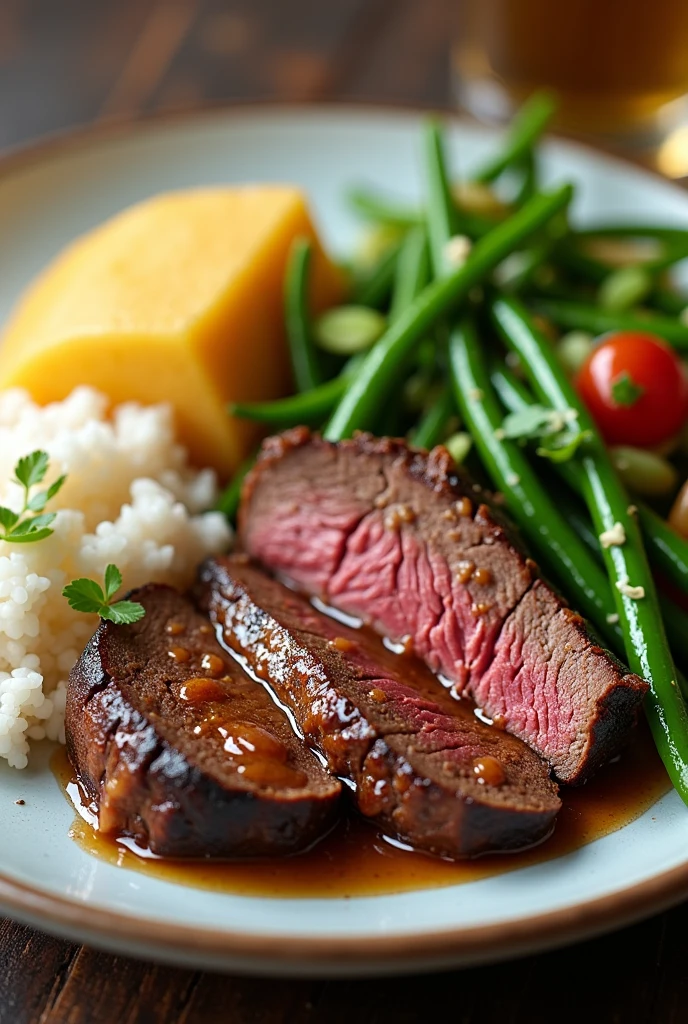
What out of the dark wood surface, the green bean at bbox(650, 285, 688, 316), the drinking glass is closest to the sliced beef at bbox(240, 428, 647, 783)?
the green bean at bbox(650, 285, 688, 316)

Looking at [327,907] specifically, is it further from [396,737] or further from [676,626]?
[676,626]

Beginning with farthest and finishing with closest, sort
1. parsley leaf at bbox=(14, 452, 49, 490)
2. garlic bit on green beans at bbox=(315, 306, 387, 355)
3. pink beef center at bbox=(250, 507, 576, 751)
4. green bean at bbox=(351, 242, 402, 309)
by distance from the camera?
green bean at bbox=(351, 242, 402, 309) < garlic bit on green beans at bbox=(315, 306, 387, 355) < parsley leaf at bbox=(14, 452, 49, 490) < pink beef center at bbox=(250, 507, 576, 751)

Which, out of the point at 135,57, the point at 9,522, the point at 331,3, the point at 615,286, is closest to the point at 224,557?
the point at 9,522

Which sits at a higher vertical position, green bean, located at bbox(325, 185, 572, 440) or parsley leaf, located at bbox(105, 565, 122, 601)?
green bean, located at bbox(325, 185, 572, 440)

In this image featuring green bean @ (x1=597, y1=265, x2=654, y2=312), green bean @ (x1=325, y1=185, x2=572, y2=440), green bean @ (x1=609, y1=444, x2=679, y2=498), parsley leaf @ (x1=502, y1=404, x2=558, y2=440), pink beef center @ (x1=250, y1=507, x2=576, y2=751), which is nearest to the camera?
pink beef center @ (x1=250, y1=507, x2=576, y2=751)

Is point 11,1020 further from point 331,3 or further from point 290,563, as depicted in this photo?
point 331,3

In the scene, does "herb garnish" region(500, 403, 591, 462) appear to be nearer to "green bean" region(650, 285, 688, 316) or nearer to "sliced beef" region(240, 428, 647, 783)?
"sliced beef" region(240, 428, 647, 783)

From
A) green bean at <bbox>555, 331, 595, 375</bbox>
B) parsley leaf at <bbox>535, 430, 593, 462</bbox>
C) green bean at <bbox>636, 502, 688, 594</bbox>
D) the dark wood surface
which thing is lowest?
green bean at <bbox>636, 502, 688, 594</bbox>

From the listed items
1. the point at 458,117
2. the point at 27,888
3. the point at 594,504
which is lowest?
the point at 27,888
